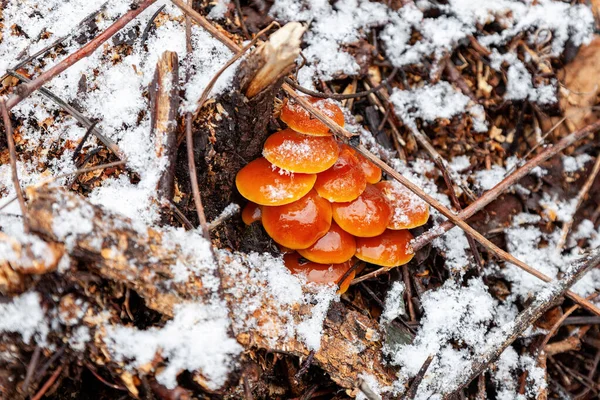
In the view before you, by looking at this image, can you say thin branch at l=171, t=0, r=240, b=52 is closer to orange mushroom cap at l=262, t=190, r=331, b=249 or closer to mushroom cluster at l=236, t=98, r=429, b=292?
mushroom cluster at l=236, t=98, r=429, b=292

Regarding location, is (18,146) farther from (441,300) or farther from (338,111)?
(441,300)

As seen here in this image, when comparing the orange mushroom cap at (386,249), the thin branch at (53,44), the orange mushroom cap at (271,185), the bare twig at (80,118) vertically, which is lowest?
the orange mushroom cap at (386,249)

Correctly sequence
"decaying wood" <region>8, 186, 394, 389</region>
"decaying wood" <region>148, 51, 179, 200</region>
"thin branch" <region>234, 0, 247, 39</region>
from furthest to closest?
1. "thin branch" <region>234, 0, 247, 39</region>
2. "decaying wood" <region>148, 51, 179, 200</region>
3. "decaying wood" <region>8, 186, 394, 389</region>

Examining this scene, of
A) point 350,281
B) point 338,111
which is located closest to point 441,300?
point 350,281

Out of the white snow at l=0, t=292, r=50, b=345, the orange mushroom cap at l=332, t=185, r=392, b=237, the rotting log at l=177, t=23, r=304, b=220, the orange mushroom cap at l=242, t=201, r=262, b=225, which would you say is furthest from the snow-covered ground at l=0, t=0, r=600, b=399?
the orange mushroom cap at l=332, t=185, r=392, b=237

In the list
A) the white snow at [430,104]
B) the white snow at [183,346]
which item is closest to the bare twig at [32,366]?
the white snow at [183,346]

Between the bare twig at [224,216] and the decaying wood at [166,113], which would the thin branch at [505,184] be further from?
the decaying wood at [166,113]
